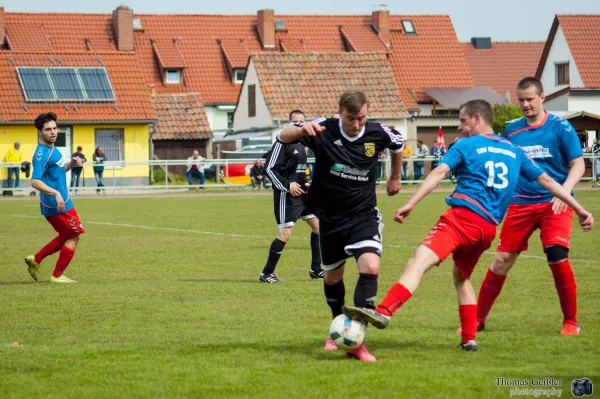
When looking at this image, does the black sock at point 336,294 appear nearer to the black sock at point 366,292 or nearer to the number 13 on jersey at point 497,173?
the black sock at point 366,292

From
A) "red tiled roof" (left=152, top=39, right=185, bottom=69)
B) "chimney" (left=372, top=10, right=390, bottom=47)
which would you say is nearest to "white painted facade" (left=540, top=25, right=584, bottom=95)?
"chimney" (left=372, top=10, right=390, bottom=47)

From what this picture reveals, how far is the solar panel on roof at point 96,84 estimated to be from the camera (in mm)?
47972

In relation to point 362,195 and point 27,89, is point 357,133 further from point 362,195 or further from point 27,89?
point 27,89

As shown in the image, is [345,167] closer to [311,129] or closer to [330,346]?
[311,129]

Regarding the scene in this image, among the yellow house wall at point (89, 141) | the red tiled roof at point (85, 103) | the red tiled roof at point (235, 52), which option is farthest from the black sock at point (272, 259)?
the red tiled roof at point (235, 52)

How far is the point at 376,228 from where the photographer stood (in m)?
7.91

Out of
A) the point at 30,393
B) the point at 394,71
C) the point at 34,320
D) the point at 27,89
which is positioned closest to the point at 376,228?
the point at 30,393

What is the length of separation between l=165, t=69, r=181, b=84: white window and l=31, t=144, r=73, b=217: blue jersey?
54162mm

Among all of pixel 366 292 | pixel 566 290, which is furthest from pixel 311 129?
pixel 566 290

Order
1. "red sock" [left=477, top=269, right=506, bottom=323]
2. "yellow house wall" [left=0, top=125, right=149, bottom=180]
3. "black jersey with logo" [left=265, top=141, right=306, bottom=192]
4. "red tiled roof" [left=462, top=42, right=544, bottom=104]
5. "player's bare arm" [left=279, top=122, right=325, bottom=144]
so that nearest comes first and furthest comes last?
"player's bare arm" [left=279, top=122, right=325, bottom=144], "red sock" [left=477, top=269, right=506, bottom=323], "black jersey with logo" [left=265, top=141, right=306, bottom=192], "yellow house wall" [left=0, top=125, right=149, bottom=180], "red tiled roof" [left=462, top=42, right=544, bottom=104]

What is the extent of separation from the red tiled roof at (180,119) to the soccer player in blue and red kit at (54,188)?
42679mm

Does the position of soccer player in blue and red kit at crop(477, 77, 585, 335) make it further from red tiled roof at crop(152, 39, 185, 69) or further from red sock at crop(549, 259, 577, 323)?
red tiled roof at crop(152, 39, 185, 69)

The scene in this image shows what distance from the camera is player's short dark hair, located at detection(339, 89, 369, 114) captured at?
7543mm

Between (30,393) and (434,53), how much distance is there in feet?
208
